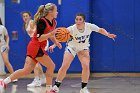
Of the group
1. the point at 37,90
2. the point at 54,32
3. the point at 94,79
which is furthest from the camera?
→ the point at 94,79

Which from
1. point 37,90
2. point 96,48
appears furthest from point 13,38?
point 37,90

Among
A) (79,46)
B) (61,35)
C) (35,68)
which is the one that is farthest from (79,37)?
(35,68)

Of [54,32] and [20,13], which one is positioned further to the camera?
[20,13]

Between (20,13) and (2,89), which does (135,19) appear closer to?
(20,13)

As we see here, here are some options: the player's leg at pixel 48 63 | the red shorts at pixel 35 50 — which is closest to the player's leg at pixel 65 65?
the player's leg at pixel 48 63

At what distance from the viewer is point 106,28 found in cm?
1104

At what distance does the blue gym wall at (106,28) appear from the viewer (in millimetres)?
10914

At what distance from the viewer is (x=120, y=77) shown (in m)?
10.8

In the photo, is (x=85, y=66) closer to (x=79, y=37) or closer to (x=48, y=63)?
(x=79, y=37)

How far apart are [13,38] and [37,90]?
320 centimetres

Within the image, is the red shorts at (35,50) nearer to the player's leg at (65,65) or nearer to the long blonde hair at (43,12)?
the long blonde hair at (43,12)

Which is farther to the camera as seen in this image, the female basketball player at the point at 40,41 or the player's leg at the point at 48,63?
the player's leg at the point at 48,63

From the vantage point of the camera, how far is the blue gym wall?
1091cm

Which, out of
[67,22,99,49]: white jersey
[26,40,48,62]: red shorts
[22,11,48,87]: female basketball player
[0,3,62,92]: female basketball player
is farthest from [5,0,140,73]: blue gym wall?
[26,40,48,62]: red shorts
